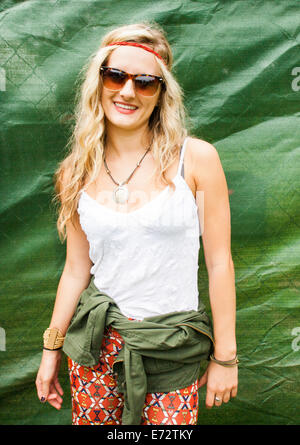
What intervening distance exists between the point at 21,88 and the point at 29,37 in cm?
23

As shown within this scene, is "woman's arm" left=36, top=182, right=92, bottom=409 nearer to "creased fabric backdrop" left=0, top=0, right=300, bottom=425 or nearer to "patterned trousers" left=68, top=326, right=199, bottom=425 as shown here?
"patterned trousers" left=68, top=326, right=199, bottom=425

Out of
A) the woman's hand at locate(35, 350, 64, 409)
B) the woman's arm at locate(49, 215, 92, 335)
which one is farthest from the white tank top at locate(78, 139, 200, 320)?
the woman's hand at locate(35, 350, 64, 409)

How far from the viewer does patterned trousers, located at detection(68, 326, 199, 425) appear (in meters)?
1.41

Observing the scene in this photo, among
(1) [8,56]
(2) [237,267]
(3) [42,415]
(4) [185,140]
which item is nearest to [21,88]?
(1) [8,56]

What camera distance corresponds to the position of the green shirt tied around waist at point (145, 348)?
137 centimetres

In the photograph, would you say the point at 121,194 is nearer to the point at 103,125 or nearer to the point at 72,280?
the point at 103,125

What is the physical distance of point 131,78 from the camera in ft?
4.50

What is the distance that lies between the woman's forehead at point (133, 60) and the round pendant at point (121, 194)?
0.38 meters

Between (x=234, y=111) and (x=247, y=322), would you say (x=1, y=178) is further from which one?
(x=247, y=322)

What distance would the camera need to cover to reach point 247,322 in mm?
2092

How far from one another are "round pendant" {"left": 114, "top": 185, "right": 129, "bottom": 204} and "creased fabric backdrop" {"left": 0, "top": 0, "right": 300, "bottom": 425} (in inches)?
26.3

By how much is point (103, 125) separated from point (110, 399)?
98 centimetres

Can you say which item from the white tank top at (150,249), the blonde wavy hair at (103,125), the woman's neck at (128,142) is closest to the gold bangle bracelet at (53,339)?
the white tank top at (150,249)

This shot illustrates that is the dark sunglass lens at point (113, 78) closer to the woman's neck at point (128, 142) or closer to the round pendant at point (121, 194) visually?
the woman's neck at point (128, 142)
